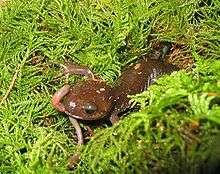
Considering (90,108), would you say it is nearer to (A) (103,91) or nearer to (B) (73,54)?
(A) (103,91)

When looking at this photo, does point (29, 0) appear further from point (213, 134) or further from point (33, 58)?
point (213, 134)

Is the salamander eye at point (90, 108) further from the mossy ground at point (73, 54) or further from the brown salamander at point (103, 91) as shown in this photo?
the mossy ground at point (73, 54)

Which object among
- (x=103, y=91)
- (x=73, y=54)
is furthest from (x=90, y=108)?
(x=73, y=54)

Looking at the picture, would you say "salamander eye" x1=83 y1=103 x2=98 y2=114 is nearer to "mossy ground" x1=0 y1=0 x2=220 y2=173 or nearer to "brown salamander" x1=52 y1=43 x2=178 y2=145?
"brown salamander" x1=52 y1=43 x2=178 y2=145

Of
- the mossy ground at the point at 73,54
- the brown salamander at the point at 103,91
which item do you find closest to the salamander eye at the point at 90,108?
the brown salamander at the point at 103,91

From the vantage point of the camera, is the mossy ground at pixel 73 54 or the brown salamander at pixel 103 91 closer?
the mossy ground at pixel 73 54

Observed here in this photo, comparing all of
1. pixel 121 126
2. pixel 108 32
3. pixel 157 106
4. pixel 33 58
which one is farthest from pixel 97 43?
pixel 157 106
